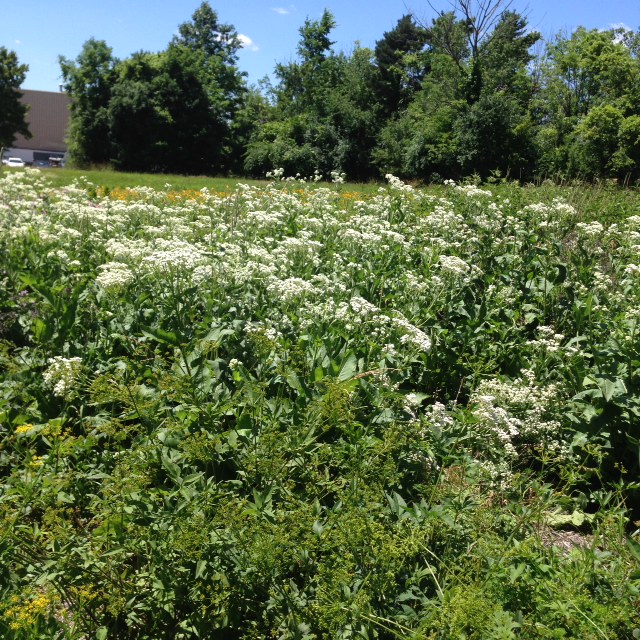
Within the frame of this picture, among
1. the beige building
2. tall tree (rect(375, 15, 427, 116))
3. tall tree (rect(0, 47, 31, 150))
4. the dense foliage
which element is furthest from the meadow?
the beige building

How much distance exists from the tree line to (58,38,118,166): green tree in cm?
8

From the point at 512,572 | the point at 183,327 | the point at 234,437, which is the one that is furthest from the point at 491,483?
the point at 183,327

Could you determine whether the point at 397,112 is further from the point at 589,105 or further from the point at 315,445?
the point at 315,445

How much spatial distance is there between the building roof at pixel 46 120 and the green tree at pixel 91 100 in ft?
148

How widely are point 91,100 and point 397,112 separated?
18.8 meters

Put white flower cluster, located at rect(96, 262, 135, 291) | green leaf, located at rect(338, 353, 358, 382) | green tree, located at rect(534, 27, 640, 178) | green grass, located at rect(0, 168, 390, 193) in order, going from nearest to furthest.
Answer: green leaf, located at rect(338, 353, 358, 382) < white flower cluster, located at rect(96, 262, 135, 291) < green grass, located at rect(0, 168, 390, 193) < green tree, located at rect(534, 27, 640, 178)

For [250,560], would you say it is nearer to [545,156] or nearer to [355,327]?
[355,327]

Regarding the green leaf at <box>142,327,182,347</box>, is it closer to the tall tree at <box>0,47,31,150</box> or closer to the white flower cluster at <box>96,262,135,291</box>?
the white flower cluster at <box>96,262,135,291</box>

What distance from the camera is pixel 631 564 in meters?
3.07

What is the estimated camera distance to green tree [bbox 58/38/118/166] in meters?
40.4

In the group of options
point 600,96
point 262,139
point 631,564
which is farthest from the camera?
point 262,139

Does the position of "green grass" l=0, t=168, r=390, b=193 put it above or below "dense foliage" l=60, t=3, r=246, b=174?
below

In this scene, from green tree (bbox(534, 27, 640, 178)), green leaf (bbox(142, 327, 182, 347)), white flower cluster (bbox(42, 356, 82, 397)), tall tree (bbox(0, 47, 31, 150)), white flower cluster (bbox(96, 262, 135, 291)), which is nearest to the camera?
white flower cluster (bbox(42, 356, 82, 397))

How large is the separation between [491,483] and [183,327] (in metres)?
2.37
